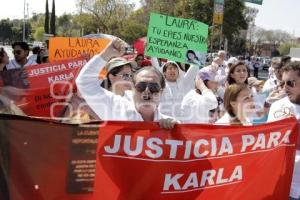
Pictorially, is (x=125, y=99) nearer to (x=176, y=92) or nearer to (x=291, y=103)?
(x=291, y=103)

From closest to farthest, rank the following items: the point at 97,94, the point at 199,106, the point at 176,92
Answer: the point at 97,94, the point at 199,106, the point at 176,92

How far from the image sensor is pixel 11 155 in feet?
10.3

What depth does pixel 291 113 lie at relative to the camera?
368 cm

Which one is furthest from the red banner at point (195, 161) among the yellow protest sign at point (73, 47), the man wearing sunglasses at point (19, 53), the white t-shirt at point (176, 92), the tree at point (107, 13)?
the tree at point (107, 13)

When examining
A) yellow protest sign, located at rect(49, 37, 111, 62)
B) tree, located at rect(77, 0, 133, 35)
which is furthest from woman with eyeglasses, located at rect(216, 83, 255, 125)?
tree, located at rect(77, 0, 133, 35)

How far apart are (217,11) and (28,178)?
67.8ft

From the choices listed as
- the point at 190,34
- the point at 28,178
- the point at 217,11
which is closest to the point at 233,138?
the point at 28,178

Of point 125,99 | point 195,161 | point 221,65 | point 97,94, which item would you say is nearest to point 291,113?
point 195,161

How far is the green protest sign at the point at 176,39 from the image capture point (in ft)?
22.5

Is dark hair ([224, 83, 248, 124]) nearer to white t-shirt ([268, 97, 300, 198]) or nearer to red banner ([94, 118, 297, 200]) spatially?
white t-shirt ([268, 97, 300, 198])

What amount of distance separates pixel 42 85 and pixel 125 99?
160 inches

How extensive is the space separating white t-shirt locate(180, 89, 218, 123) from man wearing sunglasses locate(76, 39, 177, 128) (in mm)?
1118

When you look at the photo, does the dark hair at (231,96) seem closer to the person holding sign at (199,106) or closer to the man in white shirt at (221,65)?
the person holding sign at (199,106)

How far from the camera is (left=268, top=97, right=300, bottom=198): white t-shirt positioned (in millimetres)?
3549
